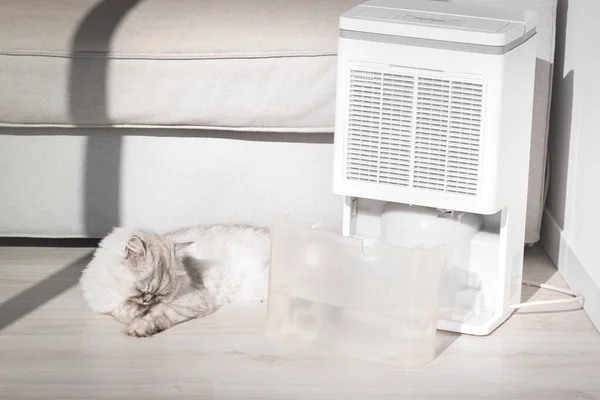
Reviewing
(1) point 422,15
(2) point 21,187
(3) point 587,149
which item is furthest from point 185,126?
(3) point 587,149

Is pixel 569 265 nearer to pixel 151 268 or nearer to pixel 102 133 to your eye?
pixel 151 268

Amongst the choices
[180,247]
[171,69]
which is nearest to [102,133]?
[171,69]

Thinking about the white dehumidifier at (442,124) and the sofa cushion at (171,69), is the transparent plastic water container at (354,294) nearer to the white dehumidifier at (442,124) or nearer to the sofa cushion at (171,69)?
the white dehumidifier at (442,124)

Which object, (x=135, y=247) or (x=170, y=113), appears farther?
(x=170, y=113)

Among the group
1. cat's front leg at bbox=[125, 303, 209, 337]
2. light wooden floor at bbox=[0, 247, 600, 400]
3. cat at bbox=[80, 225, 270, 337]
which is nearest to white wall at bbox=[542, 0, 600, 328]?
light wooden floor at bbox=[0, 247, 600, 400]

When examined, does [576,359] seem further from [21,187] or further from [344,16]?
[21,187]

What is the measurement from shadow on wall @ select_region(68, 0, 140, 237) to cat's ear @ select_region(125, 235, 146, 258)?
419mm

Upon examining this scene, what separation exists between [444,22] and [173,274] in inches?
28.8

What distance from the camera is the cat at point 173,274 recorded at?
200 centimetres

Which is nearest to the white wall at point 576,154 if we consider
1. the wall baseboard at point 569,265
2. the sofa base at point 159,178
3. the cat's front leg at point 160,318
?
the wall baseboard at point 569,265

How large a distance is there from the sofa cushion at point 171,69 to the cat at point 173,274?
0.89 feet

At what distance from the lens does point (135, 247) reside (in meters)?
1.96

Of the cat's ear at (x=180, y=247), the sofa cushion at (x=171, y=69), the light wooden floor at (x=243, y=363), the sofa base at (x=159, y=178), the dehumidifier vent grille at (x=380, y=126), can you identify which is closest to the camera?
the light wooden floor at (x=243, y=363)

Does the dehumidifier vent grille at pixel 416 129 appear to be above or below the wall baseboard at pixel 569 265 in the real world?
above
